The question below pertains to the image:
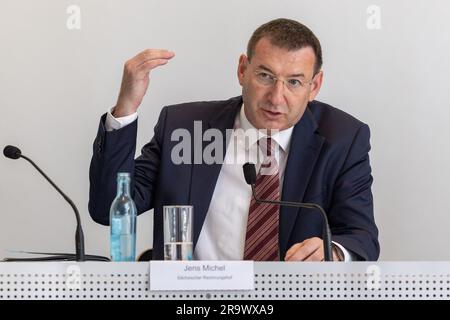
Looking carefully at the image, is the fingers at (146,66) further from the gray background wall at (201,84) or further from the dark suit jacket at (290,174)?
the gray background wall at (201,84)

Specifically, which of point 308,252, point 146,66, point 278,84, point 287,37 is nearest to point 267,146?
point 278,84

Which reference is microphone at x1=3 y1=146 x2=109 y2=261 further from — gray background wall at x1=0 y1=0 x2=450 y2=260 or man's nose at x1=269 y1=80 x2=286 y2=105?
gray background wall at x1=0 y1=0 x2=450 y2=260

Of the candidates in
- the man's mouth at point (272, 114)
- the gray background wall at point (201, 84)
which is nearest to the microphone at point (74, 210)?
the man's mouth at point (272, 114)

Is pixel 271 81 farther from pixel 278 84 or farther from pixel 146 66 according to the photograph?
pixel 146 66

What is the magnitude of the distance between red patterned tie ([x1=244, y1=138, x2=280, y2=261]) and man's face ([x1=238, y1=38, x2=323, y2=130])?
0.20 meters

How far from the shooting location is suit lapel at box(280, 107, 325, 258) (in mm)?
2693

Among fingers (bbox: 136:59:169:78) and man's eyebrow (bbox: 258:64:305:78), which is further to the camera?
man's eyebrow (bbox: 258:64:305:78)

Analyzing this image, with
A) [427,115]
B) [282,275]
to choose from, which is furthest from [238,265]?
[427,115]

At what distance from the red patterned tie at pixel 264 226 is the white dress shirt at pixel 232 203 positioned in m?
0.04

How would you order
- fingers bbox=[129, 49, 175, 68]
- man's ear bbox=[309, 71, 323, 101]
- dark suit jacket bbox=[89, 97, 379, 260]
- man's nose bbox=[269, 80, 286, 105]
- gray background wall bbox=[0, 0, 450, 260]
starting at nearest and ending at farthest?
fingers bbox=[129, 49, 175, 68]
dark suit jacket bbox=[89, 97, 379, 260]
man's nose bbox=[269, 80, 286, 105]
man's ear bbox=[309, 71, 323, 101]
gray background wall bbox=[0, 0, 450, 260]

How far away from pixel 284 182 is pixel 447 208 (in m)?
1.10

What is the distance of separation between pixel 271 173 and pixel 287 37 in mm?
450

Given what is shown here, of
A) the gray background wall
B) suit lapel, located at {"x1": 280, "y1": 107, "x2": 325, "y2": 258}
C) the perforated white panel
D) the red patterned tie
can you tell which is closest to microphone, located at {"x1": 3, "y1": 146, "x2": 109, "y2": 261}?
the perforated white panel
